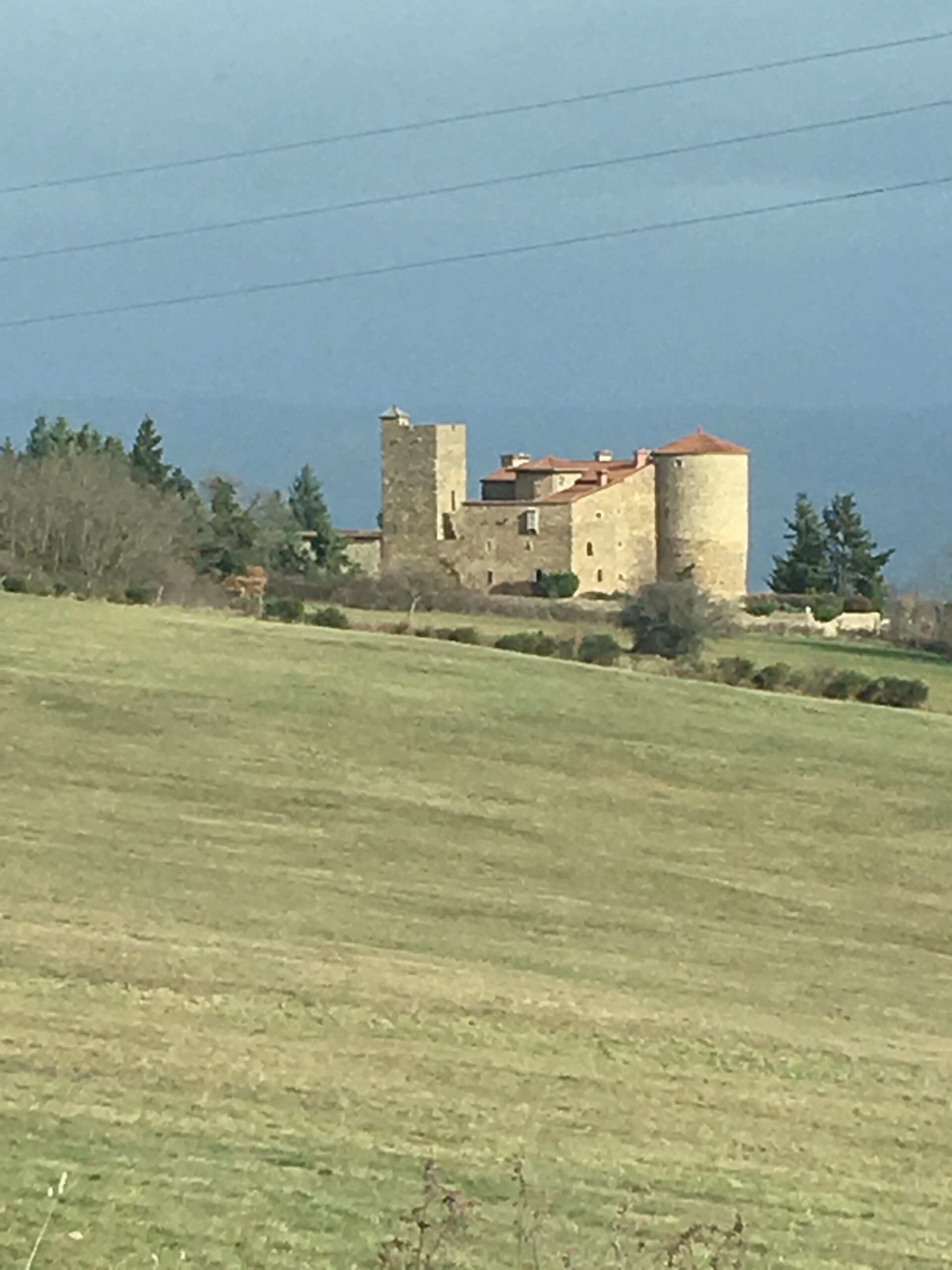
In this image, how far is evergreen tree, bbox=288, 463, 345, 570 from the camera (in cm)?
5909

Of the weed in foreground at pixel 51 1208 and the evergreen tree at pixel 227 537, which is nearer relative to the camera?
the weed in foreground at pixel 51 1208

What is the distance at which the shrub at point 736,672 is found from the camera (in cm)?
3100

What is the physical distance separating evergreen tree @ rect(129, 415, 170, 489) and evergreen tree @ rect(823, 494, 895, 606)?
2168cm

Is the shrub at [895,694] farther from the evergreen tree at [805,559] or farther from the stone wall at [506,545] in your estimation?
the evergreen tree at [805,559]

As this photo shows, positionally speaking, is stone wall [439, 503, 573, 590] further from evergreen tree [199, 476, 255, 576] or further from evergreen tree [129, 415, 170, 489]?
evergreen tree [129, 415, 170, 489]

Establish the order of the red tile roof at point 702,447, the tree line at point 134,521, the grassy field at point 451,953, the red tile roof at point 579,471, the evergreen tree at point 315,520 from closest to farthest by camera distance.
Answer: the grassy field at point 451,953, the tree line at point 134,521, the red tile roof at point 579,471, the red tile roof at point 702,447, the evergreen tree at point 315,520


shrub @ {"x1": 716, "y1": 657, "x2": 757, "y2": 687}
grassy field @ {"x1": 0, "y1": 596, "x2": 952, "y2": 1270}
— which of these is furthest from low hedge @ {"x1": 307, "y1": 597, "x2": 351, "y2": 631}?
grassy field @ {"x1": 0, "y1": 596, "x2": 952, "y2": 1270}

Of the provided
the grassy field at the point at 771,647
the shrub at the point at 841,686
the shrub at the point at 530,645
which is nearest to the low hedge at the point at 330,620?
the grassy field at the point at 771,647

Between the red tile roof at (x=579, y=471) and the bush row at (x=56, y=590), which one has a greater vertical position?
the red tile roof at (x=579, y=471)

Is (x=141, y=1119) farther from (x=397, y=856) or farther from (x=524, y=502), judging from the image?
(x=524, y=502)

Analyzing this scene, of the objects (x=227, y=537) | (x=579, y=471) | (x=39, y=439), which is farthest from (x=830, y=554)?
(x=39, y=439)

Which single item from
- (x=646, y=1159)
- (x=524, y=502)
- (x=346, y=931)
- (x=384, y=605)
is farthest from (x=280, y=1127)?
(x=524, y=502)

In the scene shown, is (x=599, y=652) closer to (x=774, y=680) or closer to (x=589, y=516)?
(x=774, y=680)

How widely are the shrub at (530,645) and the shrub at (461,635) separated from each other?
0.40 m
